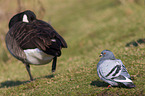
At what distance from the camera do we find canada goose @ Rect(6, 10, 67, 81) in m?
7.68

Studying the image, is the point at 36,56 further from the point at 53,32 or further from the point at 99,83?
the point at 99,83

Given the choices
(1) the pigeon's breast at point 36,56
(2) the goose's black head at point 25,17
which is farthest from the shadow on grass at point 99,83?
(2) the goose's black head at point 25,17

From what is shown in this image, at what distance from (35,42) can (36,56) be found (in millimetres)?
536

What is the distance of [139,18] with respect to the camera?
1900cm

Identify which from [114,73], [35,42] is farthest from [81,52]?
[114,73]

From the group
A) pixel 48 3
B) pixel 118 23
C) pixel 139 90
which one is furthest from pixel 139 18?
pixel 48 3

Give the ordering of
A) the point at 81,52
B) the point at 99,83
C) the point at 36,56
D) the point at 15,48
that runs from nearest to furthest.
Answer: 1. the point at 99,83
2. the point at 36,56
3. the point at 15,48
4. the point at 81,52

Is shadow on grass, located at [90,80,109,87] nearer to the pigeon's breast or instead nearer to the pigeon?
the pigeon

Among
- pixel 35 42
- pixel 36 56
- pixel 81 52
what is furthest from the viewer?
pixel 81 52

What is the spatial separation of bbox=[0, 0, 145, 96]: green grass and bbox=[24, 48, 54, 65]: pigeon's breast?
0.81m

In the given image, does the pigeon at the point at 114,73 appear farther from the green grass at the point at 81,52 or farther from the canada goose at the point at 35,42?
the canada goose at the point at 35,42

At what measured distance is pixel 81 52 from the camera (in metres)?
16.5

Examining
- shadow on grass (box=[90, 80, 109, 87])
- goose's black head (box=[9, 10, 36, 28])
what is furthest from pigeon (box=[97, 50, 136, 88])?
goose's black head (box=[9, 10, 36, 28])

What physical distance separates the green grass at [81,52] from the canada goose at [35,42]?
1.03 metres
